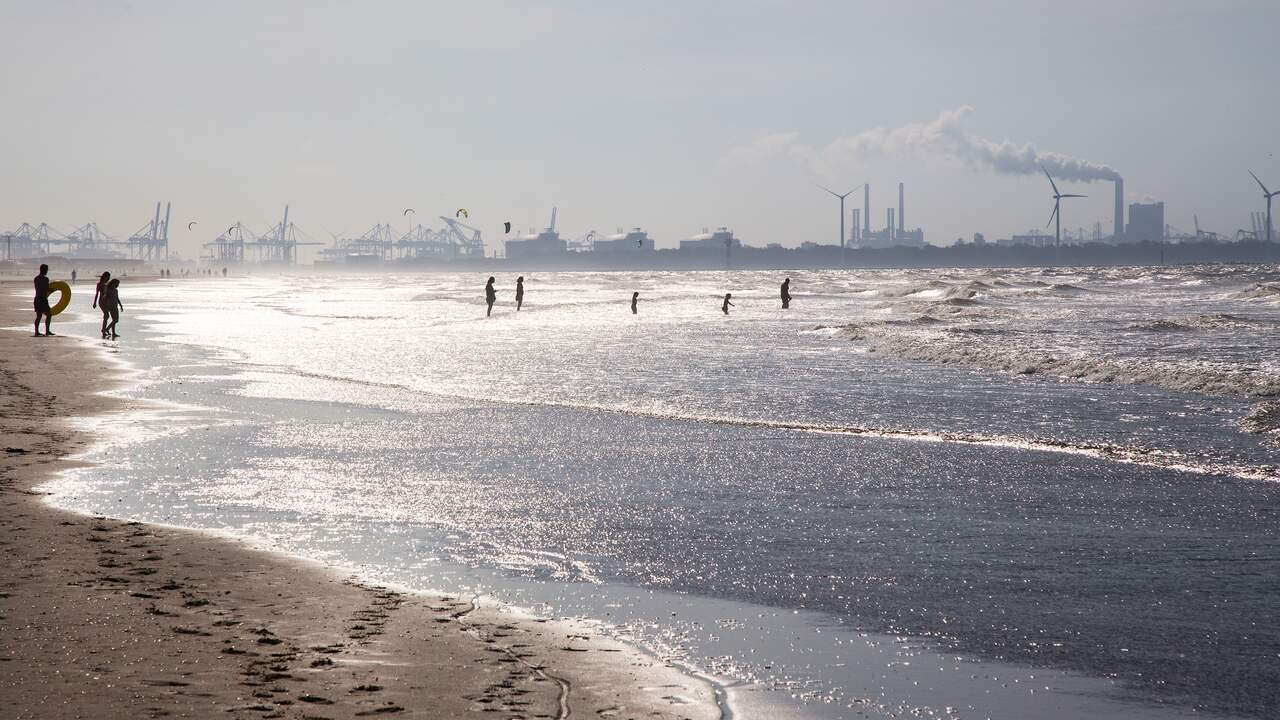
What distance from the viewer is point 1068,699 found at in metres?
4.55

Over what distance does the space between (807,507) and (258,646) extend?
4.75 meters

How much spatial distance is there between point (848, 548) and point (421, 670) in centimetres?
343

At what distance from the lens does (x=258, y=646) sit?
5.02 meters

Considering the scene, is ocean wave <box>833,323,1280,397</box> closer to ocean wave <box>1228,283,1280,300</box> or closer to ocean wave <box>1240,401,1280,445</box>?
ocean wave <box>1240,401,1280,445</box>

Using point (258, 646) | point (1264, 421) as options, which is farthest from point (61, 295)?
point (258, 646)

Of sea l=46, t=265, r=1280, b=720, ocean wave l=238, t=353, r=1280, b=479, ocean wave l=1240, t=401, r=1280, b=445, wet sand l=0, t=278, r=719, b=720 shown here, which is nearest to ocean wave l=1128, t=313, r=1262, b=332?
sea l=46, t=265, r=1280, b=720

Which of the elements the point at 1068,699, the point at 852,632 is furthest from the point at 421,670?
the point at 1068,699

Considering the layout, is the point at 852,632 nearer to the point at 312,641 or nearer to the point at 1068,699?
the point at 1068,699

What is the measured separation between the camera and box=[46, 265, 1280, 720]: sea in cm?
507

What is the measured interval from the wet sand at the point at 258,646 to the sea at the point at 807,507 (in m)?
0.37

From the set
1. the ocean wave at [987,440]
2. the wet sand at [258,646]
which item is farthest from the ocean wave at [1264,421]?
the wet sand at [258,646]

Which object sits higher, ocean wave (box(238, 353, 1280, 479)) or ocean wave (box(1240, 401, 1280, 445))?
ocean wave (box(1240, 401, 1280, 445))

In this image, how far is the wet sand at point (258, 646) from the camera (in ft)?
14.1

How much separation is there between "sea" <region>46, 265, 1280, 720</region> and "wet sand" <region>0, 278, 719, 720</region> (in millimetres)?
365
